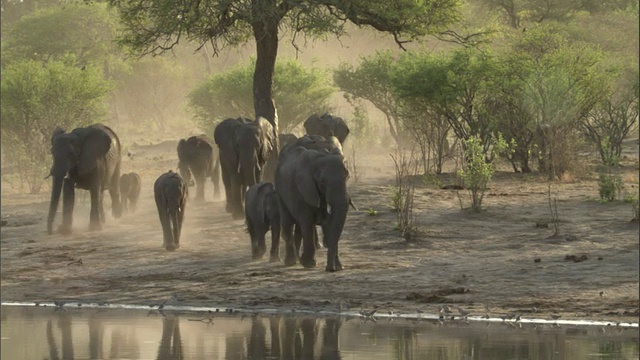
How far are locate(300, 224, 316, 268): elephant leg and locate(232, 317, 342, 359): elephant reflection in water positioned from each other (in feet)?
10.2

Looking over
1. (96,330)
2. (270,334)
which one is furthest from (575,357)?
(96,330)

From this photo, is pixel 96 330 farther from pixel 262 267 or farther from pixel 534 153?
pixel 534 153

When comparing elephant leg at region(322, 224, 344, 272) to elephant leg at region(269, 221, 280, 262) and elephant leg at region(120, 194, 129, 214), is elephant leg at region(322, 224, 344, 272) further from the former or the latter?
elephant leg at region(120, 194, 129, 214)

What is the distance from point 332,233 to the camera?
17.0m

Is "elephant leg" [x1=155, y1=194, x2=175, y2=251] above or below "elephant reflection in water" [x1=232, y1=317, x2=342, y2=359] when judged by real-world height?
above

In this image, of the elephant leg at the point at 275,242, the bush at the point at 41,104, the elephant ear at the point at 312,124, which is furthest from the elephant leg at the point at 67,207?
the bush at the point at 41,104

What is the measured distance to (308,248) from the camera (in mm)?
17703

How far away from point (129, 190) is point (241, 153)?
516 centimetres

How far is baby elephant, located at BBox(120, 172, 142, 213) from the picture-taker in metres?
28.2

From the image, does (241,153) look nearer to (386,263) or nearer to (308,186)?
(386,263)

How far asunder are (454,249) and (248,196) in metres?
3.12

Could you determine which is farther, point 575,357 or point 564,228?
point 564,228

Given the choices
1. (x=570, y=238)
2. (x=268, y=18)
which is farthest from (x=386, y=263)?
(x=268, y=18)

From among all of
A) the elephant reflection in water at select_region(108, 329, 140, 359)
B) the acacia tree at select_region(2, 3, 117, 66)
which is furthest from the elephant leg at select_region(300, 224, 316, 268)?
the acacia tree at select_region(2, 3, 117, 66)
